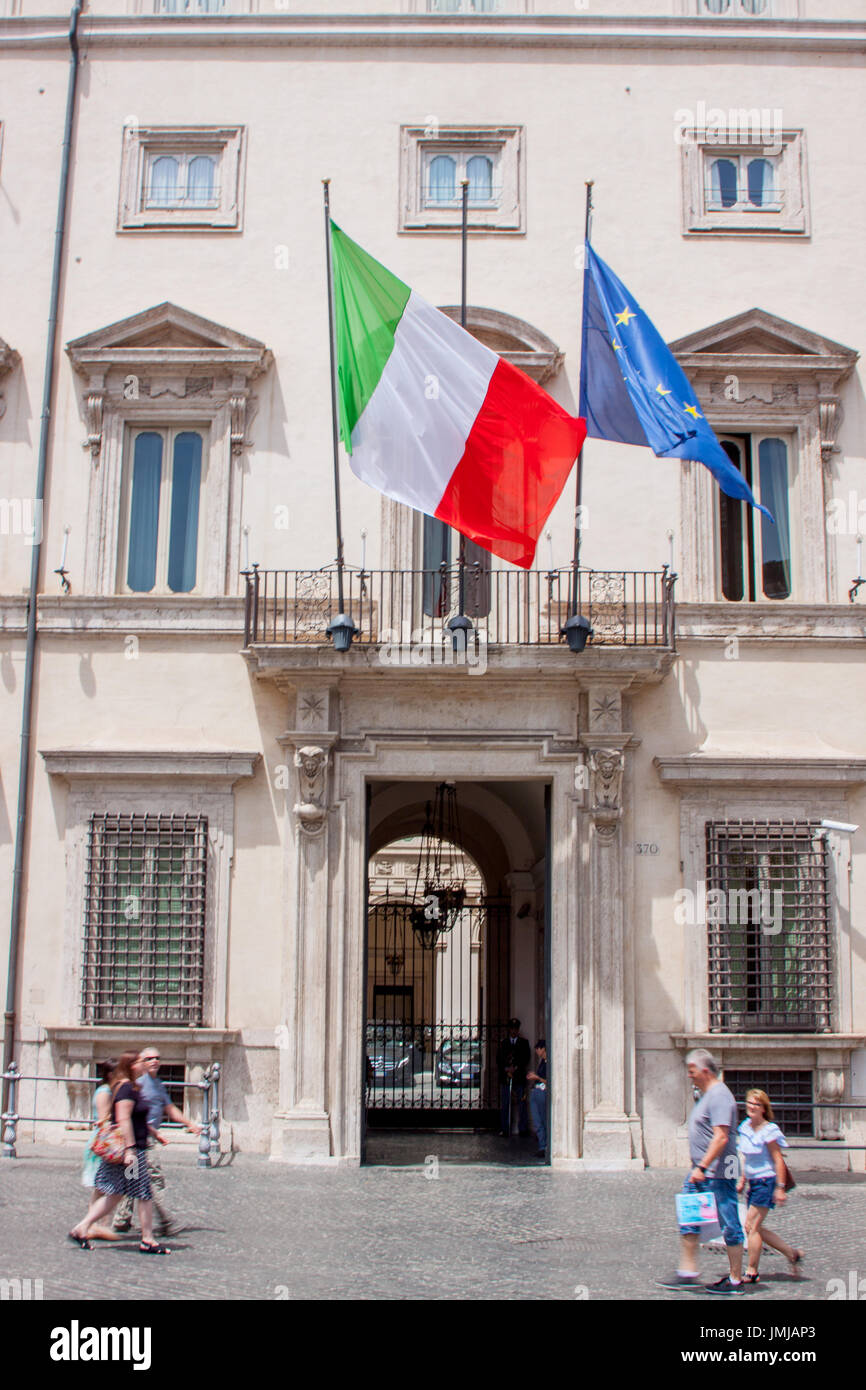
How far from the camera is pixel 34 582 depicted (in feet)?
53.5

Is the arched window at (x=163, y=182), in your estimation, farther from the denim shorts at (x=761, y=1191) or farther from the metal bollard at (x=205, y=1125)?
the denim shorts at (x=761, y=1191)

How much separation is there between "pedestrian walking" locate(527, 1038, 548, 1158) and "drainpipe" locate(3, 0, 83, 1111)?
19.5 feet

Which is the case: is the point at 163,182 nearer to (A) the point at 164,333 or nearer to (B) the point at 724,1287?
(A) the point at 164,333

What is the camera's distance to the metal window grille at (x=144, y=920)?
50.9 feet

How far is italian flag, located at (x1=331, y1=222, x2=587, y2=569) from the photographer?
14312 millimetres

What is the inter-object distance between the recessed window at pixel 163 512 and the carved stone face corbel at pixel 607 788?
487 cm

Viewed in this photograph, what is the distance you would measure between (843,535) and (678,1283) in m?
9.23

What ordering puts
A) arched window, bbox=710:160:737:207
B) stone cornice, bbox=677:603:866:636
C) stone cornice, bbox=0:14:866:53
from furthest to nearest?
stone cornice, bbox=0:14:866:53 < arched window, bbox=710:160:737:207 < stone cornice, bbox=677:603:866:636

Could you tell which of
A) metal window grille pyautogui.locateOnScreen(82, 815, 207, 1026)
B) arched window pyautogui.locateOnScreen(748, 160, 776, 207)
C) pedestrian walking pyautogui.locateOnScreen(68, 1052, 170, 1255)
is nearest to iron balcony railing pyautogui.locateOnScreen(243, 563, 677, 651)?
metal window grille pyautogui.locateOnScreen(82, 815, 207, 1026)

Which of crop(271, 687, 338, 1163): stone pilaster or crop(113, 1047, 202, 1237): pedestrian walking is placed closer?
crop(113, 1047, 202, 1237): pedestrian walking

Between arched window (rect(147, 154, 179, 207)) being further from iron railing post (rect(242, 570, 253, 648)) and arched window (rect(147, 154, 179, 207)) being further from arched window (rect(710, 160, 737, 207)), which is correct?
arched window (rect(710, 160, 737, 207))

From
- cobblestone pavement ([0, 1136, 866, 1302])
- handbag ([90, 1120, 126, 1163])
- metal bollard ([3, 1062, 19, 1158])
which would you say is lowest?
cobblestone pavement ([0, 1136, 866, 1302])

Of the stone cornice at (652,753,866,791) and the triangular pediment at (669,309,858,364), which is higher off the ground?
the triangular pediment at (669,309,858,364)
